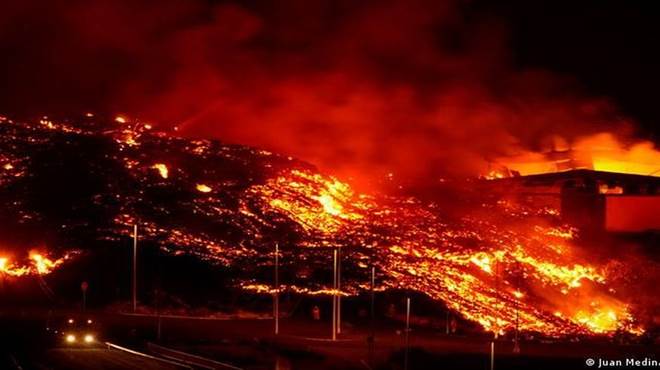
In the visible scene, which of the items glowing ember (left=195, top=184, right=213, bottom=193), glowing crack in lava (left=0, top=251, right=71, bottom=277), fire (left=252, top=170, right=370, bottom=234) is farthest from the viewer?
glowing ember (left=195, top=184, right=213, bottom=193)

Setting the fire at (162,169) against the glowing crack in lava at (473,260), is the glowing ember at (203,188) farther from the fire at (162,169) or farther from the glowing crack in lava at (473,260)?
the glowing crack in lava at (473,260)

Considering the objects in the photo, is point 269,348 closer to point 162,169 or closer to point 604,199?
point 604,199

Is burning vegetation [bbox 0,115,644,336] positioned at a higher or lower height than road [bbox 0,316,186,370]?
higher

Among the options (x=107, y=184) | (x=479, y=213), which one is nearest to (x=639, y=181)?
(x=479, y=213)

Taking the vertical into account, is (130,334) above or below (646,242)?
below

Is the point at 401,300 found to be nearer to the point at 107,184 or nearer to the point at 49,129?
the point at 107,184

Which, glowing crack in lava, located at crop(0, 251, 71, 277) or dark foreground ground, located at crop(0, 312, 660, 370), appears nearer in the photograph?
dark foreground ground, located at crop(0, 312, 660, 370)

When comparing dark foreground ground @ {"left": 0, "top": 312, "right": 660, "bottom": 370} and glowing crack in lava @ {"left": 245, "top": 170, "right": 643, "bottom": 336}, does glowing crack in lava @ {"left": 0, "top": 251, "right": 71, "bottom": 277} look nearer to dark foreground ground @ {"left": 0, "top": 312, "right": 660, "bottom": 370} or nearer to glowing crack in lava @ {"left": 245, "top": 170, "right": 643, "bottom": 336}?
dark foreground ground @ {"left": 0, "top": 312, "right": 660, "bottom": 370}

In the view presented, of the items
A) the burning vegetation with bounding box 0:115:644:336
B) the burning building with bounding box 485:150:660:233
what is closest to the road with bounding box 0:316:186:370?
the burning vegetation with bounding box 0:115:644:336
